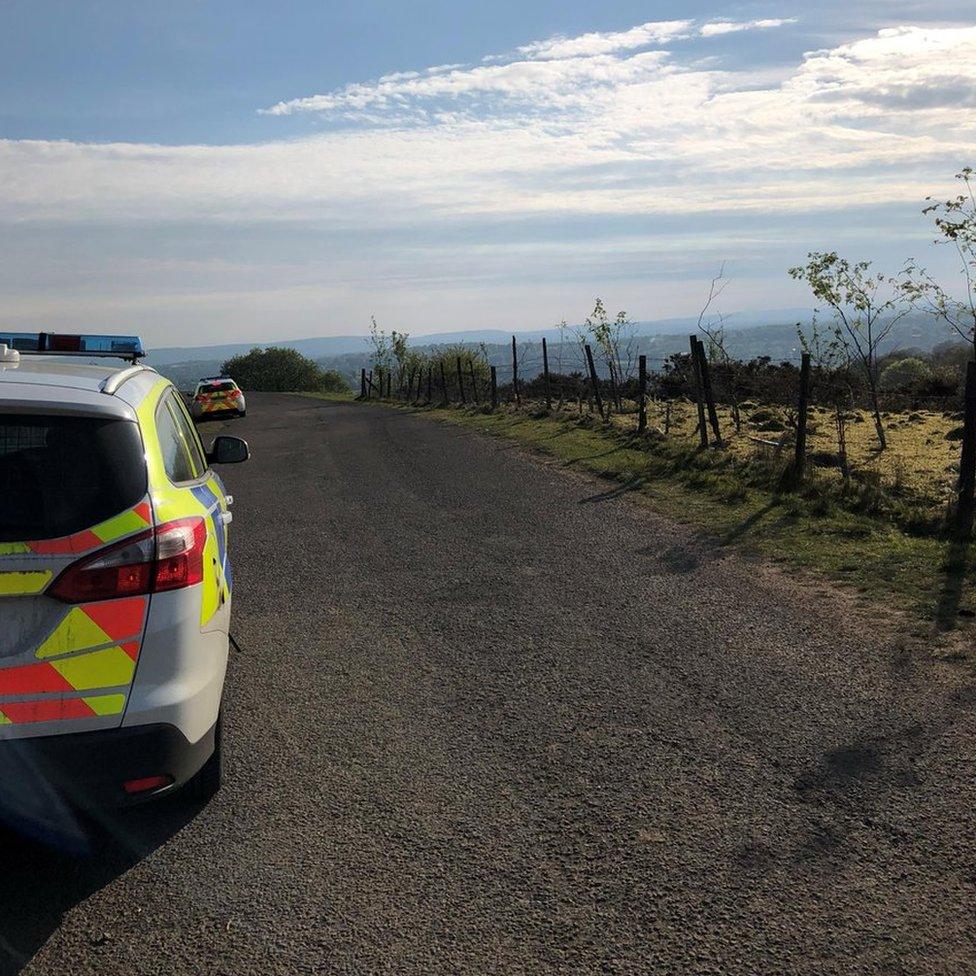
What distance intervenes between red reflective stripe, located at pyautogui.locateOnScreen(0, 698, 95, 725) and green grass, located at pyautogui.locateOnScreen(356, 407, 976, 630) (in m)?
5.25

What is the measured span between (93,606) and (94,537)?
22 cm

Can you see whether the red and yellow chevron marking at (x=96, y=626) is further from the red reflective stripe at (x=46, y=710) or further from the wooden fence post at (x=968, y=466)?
the wooden fence post at (x=968, y=466)

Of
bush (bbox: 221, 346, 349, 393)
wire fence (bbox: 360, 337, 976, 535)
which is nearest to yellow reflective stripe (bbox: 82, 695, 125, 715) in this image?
wire fence (bbox: 360, 337, 976, 535)

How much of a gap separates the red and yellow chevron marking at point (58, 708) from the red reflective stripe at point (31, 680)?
3cm

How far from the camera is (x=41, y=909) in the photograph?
10.8 ft

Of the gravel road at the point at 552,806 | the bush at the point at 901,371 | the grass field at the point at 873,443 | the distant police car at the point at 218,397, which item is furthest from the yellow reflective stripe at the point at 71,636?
the bush at the point at 901,371

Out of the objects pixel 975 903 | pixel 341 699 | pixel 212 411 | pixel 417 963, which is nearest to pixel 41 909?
pixel 417 963

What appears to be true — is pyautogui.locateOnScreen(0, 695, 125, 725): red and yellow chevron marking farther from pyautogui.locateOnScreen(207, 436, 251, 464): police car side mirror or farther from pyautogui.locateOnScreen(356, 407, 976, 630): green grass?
pyautogui.locateOnScreen(356, 407, 976, 630): green grass

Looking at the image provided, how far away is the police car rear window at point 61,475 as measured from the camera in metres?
3.25

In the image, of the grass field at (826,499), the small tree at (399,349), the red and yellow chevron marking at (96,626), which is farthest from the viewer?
the small tree at (399,349)

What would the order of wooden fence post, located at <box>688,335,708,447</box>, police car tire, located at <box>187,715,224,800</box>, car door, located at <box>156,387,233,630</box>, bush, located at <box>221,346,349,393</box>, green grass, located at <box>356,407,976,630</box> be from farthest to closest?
1. bush, located at <box>221,346,349,393</box>
2. wooden fence post, located at <box>688,335,708,447</box>
3. green grass, located at <box>356,407,976,630</box>
4. police car tire, located at <box>187,715,224,800</box>
5. car door, located at <box>156,387,233,630</box>

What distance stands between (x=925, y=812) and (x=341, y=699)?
2767mm

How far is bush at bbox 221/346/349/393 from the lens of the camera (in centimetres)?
7675

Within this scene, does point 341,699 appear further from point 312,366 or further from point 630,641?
point 312,366
